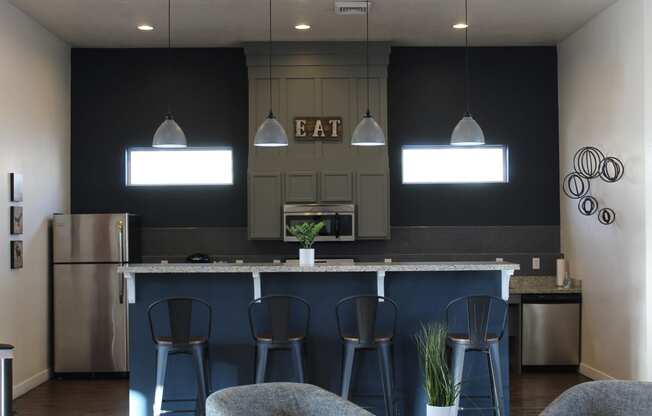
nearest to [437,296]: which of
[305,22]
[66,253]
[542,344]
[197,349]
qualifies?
[197,349]

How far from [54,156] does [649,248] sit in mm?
5401

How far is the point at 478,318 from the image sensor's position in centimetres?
502

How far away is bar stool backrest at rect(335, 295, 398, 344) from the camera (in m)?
5.04

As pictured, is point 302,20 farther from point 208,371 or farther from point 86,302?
point 208,371

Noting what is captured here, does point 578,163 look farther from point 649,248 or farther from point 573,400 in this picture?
point 573,400

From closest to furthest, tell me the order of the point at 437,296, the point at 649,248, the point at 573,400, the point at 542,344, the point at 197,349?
the point at 573,400
the point at 197,349
the point at 437,296
the point at 649,248
the point at 542,344

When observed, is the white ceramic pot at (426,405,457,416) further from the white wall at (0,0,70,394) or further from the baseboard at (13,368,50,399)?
the baseboard at (13,368,50,399)

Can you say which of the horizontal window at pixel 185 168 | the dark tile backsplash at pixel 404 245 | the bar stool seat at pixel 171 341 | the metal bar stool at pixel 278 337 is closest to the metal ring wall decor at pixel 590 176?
the dark tile backsplash at pixel 404 245

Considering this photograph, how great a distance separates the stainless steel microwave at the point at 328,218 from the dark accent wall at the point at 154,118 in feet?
2.20

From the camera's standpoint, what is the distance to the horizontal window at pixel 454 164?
8.26m

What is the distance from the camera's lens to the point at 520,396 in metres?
6.48

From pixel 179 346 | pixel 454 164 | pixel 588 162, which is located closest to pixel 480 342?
pixel 179 346

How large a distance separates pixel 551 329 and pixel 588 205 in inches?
47.9

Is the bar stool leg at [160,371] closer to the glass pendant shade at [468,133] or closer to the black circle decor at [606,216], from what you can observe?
the glass pendant shade at [468,133]
